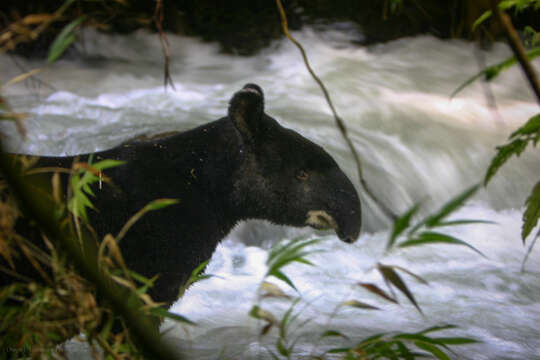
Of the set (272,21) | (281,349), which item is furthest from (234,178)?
(272,21)

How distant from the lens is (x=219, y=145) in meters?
2.94

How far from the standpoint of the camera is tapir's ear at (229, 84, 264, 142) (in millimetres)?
2727

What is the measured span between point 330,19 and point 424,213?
5986 millimetres

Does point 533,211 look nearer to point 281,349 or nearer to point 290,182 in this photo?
point 281,349

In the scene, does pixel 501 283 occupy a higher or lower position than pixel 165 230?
lower

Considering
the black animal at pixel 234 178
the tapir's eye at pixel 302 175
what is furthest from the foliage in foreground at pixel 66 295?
the tapir's eye at pixel 302 175

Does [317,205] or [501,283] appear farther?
[501,283]

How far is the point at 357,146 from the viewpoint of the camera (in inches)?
285

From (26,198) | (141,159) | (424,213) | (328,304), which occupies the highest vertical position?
(26,198)

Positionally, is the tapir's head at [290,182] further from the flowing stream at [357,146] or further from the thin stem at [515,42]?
the thin stem at [515,42]

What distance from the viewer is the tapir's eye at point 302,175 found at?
2.91 meters

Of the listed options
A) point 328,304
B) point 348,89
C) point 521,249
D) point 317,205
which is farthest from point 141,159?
point 348,89

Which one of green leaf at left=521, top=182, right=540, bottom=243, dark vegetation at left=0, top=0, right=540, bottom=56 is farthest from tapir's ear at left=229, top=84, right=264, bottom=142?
dark vegetation at left=0, top=0, right=540, bottom=56

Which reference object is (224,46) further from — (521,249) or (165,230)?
(165,230)
